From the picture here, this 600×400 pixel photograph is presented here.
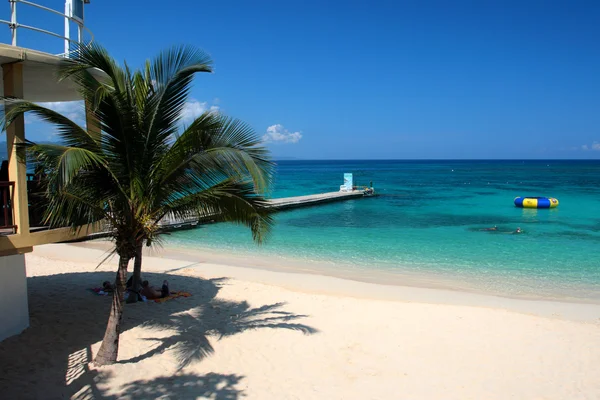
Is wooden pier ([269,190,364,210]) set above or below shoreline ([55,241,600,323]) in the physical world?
above

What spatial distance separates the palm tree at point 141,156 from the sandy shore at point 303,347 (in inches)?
34.2

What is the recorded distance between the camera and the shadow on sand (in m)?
5.25

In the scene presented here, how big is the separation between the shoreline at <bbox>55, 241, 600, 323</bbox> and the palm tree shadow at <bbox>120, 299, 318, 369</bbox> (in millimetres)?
2208

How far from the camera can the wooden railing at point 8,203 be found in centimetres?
548

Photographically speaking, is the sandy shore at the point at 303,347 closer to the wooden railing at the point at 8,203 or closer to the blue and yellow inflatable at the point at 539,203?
the wooden railing at the point at 8,203

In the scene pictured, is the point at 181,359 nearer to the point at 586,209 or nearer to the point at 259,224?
the point at 259,224

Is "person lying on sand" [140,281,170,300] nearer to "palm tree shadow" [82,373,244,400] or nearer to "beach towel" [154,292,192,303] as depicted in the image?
"beach towel" [154,292,192,303]

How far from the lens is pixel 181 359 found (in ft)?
20.2

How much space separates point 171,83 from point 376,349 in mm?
4792

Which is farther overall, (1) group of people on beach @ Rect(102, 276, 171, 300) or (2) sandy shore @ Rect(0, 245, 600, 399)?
(1) group of people on beach @ Rect(102, 276, 171, 300)

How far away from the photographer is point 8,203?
602cm

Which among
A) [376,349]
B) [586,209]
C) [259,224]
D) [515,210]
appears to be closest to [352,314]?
[376,349]

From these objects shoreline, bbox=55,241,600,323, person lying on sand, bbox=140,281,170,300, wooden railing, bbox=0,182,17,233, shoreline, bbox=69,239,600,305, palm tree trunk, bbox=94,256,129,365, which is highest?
wooden railing, bbox=0,182,17,233

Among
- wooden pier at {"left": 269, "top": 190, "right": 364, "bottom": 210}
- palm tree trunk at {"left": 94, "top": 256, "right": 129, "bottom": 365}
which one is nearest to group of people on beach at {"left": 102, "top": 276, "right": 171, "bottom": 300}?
palm tree trunk at {"left": 94, "top": 256, "right": 129, "bottom": 365}
